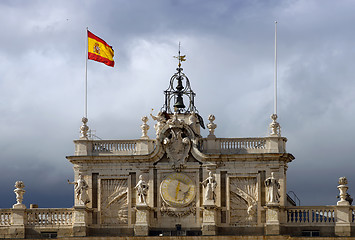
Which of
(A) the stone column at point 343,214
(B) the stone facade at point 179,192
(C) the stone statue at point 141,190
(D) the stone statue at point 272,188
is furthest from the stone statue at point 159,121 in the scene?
(A) the stone column at point 343,214

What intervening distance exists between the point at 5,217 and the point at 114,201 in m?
6.43

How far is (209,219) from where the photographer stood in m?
74.5

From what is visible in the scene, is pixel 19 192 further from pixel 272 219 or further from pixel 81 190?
pixel 272 219

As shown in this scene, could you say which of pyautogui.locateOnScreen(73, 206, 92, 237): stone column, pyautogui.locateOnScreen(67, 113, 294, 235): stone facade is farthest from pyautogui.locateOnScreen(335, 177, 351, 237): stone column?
pyautogui.locateOnScreen(73, 206, 92, 237): stone column

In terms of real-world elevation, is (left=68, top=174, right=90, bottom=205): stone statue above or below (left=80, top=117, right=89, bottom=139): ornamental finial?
below

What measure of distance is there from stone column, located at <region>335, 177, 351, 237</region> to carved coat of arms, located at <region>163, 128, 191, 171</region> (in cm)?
890

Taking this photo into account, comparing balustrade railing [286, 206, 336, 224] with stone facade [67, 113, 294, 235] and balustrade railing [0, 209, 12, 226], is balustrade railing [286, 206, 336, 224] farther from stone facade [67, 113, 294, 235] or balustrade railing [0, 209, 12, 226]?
balustrade railing [0, 209, 12, 226]

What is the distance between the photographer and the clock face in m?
75.8

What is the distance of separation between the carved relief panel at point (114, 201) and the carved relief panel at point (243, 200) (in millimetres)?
6097

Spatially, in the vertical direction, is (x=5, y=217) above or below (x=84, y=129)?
below

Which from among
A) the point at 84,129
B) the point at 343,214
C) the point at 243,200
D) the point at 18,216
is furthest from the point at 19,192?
the point at 343,214

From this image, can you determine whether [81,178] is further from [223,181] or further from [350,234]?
[350,234]

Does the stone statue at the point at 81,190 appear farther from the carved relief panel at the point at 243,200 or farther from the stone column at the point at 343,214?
the stone column at the point at 343,214

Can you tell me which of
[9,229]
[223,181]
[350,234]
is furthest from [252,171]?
[9,229]
